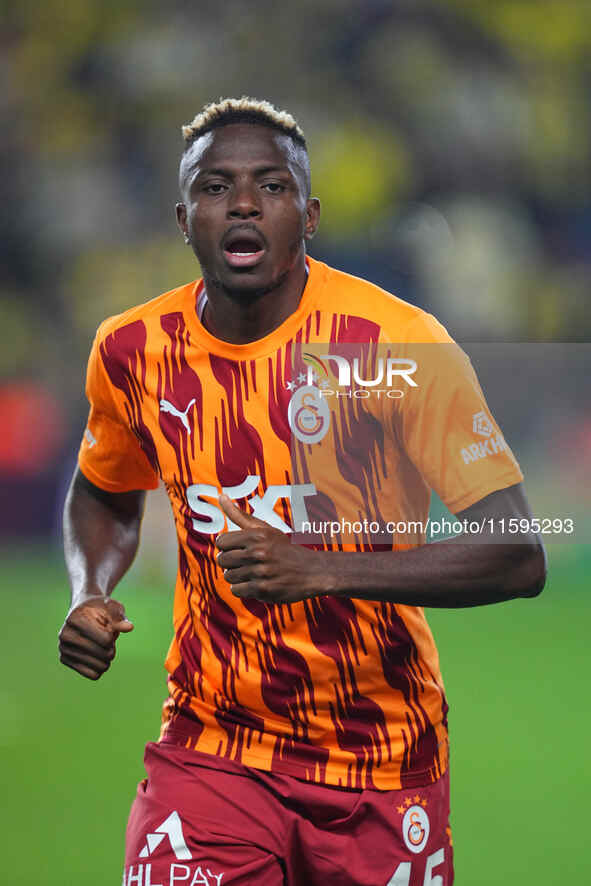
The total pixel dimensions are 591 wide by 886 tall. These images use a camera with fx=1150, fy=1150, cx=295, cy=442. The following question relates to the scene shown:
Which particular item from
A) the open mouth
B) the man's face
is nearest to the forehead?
the man's face

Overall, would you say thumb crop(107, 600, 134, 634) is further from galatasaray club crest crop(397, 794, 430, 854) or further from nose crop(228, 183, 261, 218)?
nose crop(228, 183, 261, 218)

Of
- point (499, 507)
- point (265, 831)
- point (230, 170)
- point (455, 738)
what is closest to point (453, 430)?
point (499, 507)

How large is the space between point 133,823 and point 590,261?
893 centimetres

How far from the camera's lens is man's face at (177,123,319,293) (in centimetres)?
190

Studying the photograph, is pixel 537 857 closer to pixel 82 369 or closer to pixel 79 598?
pixel 79 598

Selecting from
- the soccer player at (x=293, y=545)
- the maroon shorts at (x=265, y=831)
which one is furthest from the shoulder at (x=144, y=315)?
the maroon shorts at (x=265, y=831)

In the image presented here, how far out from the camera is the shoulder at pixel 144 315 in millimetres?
2033

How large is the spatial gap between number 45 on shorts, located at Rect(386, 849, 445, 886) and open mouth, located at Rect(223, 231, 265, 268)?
1.01 metres

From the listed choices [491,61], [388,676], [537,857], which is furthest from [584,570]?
[388,676]

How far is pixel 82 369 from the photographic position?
9.76 m

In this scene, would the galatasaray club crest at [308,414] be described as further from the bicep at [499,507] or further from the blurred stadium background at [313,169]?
the blurred stadium background at [313,169]

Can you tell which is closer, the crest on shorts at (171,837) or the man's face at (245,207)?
the crest on shorts at (171,837)

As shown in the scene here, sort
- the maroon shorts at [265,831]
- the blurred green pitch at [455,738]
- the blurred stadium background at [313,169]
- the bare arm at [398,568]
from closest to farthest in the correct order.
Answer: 1. the bare arm at [398,568]
2. the maroon shorts at [265,831]
3. the blurred green pitch at [455,738]
4. the blurred stadium background at [313,169]

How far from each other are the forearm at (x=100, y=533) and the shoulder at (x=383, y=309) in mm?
643
